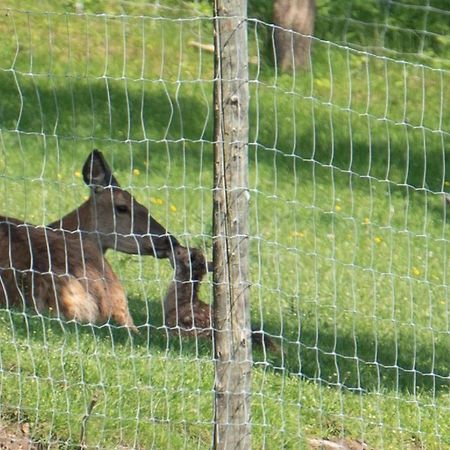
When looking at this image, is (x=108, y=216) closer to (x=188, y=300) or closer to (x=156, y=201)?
(x=188, y=300)

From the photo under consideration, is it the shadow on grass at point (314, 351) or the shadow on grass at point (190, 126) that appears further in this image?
the shadow on grass at point (190, 126)

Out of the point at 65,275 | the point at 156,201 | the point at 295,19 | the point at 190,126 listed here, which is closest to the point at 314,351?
the point at 65,275

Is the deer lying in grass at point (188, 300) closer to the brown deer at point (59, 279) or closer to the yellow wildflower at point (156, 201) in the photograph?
the brown deer at point (59, 279)

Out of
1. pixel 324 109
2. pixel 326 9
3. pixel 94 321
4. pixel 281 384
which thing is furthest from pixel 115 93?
pixel 281 384

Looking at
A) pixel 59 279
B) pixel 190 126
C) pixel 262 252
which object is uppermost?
pixel 59 279

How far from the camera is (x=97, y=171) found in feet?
33.8

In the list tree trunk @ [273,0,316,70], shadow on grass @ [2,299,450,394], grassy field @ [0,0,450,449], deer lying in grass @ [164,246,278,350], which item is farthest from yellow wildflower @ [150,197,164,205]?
tree trunk @ [273,0,316,70]

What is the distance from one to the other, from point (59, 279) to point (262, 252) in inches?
→ 132

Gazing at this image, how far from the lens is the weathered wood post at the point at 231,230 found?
6.02m

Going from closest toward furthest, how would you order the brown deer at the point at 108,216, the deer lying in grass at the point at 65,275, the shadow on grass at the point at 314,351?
the shadow on grass at the point at 314,351, the deer lying in grass at the point at 65,275, the brown deer at the point at 108,216

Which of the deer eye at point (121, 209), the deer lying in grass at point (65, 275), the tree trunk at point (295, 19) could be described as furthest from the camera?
the tree trunk at point (295, 19)

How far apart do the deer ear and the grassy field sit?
10.8 inches

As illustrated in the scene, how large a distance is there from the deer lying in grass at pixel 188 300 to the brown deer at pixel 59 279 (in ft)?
1.03

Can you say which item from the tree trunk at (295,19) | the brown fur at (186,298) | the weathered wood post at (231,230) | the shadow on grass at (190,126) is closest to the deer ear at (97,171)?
the brown fur at (186,298)
